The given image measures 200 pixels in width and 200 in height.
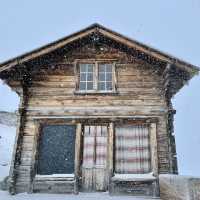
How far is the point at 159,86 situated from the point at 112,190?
15.4ft

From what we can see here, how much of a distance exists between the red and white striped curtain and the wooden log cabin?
38 mm

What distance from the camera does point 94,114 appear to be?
12.9 meters

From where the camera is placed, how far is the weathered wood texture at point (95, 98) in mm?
12609

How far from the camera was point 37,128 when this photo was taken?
12812mm

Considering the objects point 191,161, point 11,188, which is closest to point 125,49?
point 11,188

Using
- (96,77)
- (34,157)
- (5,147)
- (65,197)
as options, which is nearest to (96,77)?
(96,77)

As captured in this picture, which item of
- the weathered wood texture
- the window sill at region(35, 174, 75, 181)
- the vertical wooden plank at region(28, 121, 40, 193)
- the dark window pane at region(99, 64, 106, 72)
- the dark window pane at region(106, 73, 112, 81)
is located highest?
the dark window pane at region(99, 64, 106, 72)

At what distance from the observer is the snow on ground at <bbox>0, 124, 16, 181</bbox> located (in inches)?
833

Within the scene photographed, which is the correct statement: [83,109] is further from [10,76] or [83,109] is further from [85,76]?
[10,76]

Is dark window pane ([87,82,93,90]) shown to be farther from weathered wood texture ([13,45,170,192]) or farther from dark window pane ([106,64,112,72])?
dark window pane ([106,64,112,72])

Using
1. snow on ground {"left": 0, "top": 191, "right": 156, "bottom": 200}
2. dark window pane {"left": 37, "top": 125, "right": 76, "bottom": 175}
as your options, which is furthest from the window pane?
snow on ground {"left": 0, "top": 191, "right": 156, "bottom": 200}

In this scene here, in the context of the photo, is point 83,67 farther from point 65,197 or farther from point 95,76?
point 65,197

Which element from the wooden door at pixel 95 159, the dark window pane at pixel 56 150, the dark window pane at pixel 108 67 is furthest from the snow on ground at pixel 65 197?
Result: the dark window pane at pixel 108 67

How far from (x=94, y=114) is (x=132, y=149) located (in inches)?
82.0
